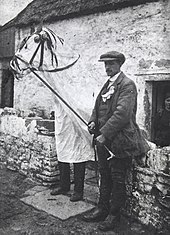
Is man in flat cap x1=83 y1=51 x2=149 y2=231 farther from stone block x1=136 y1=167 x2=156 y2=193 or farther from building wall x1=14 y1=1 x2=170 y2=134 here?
building wall x1=14 y1=1 x2=170 y2=134

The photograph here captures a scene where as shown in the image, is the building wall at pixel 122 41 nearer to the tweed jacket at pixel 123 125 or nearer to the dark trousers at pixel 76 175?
the dark trousers at pixel 76 175

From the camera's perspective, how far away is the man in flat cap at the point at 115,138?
3.71 metres

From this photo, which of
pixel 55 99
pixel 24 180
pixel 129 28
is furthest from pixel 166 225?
pixel 129 28

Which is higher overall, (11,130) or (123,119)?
(123,119)

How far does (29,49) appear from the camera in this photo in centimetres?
482

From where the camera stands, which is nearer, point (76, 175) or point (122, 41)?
point (76, 175)

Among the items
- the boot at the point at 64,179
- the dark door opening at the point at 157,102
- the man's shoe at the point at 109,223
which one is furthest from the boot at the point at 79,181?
the dark door opening at the point at 157,102

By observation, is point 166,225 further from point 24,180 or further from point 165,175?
point 24,180

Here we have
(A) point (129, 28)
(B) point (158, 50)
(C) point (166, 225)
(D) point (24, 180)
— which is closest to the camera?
(C) point (166, 225)

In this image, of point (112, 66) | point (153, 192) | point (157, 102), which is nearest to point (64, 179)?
point (153, 192)

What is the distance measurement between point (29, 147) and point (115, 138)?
100.0 inches

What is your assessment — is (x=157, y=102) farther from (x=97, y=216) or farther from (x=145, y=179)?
(x=97, y=216)

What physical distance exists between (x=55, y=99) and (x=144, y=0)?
3438mm

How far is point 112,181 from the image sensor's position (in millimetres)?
4016
